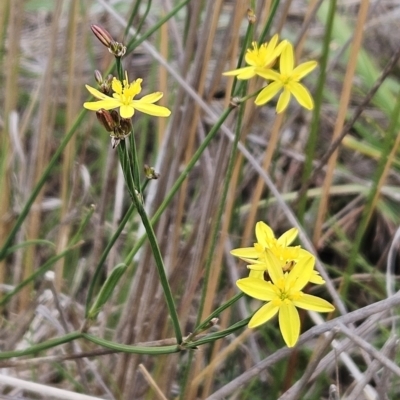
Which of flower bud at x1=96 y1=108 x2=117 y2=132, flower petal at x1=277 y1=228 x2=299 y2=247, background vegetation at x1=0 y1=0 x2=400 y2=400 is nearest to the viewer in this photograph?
flower bud at x1=96 y1=108 x2=117 y2=132

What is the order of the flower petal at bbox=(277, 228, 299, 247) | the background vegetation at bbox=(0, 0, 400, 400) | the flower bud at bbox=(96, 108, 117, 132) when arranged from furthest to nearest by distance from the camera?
the background vegetation at bbox=(0, 0, 400, 400)
the flower petal at bbox=(277, 228, 299, 247)
the flower bud at bbox=(96, 108, 117, 132)

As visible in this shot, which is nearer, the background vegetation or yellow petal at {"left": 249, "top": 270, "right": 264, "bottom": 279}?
yellow petal at {"left": 249, "top": 270, "right": 264, "bottom": 279}

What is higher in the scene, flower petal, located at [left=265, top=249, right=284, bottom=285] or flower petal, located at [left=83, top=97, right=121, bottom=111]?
flower petal, located at [left=83, top=97, right=121, bottom=111]

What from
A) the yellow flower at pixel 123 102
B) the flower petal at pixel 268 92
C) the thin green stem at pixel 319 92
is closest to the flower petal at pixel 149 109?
the yellow flower at pixel 123 102

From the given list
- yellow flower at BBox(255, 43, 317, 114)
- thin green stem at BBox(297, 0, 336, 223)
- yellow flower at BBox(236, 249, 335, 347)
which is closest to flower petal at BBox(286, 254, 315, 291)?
yellow flower at BBox(236, 249, 335, 347)

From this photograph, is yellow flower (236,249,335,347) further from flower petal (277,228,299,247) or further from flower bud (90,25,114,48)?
flower bud (90,25,114,48)

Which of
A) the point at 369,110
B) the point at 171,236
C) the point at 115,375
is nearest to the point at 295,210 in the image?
the point at 171,236

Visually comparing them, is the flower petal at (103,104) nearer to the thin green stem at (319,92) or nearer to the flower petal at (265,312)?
the flower petal at (265,312)
